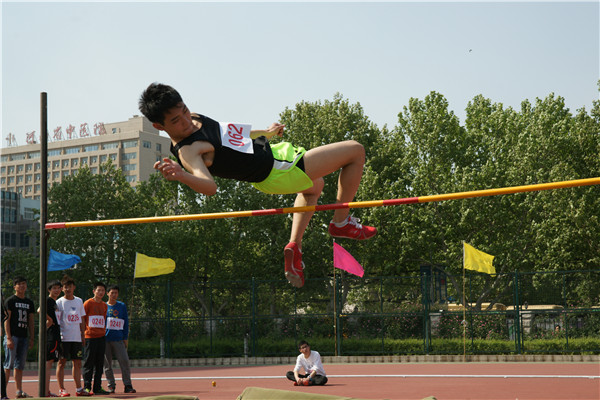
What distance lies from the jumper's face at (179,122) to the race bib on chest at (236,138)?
0.74ft

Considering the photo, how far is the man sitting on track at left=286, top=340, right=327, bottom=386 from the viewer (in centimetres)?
1123

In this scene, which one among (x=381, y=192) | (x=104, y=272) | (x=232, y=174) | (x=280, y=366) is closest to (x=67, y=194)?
(x=104, y=272)

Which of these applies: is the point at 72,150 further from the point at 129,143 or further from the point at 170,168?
the point at 170,168

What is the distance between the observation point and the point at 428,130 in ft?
95.9

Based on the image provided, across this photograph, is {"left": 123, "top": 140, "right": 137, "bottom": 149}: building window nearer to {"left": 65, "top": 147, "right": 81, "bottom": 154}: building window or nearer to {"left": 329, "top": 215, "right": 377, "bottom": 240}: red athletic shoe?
{"left": 65, "top": 147, "right": 81, "bottom": 154}: building window

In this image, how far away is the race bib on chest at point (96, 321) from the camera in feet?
31.7

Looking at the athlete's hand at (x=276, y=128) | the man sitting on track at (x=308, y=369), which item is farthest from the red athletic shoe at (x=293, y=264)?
the man sitting on track at (x=308, y=369)

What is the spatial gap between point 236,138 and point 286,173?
0.45 m

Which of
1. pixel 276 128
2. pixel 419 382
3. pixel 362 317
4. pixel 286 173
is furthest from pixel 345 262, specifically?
pixel 286 173

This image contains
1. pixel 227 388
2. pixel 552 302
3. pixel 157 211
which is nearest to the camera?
pixel 227 388

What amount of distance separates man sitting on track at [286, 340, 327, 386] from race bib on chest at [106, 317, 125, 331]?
294cm

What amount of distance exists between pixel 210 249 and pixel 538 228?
13.6 metres

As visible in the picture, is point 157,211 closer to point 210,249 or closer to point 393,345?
point 210,249

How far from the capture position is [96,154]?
352 feet
